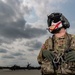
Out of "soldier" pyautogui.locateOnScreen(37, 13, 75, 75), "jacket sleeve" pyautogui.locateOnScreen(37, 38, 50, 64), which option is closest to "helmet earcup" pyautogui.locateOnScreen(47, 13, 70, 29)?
"soldier" pyautogui.locateOnScreen(37, 13, 75, 75)

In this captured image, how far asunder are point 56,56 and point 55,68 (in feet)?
0.81

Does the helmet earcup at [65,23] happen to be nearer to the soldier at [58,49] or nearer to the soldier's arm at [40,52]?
the soldier at [58,49]

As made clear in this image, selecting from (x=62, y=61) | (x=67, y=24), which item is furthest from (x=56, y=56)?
(x=67, y=24)

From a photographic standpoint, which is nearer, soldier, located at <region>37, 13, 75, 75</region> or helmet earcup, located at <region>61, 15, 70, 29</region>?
soldier, located at <region>37, 13, 75, 75</region>

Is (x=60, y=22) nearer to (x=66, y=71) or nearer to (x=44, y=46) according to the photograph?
(x=44, y=46)

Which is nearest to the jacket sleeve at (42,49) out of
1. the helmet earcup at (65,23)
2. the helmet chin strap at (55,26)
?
the helmet chin strap at (55,26)

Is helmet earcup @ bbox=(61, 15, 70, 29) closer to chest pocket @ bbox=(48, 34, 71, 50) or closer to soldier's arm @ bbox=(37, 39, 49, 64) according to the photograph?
chest pocket @ bbox=(48, 34, 71, 50)

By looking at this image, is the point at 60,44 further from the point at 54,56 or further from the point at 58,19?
the point at 58,19

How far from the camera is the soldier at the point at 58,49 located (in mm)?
6871

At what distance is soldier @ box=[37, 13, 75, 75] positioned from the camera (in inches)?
271

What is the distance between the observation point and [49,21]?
7270 mm

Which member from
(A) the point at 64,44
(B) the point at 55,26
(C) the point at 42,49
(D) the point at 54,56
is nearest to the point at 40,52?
(C) the point at 42,49

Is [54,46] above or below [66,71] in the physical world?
above

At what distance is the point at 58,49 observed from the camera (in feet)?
23.4
